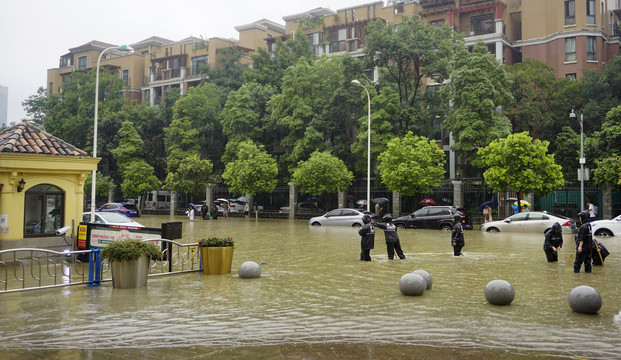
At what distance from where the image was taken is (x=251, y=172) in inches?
1805

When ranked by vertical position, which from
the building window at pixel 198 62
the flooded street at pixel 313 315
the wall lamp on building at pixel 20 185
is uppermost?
the building window at pixel 198 62

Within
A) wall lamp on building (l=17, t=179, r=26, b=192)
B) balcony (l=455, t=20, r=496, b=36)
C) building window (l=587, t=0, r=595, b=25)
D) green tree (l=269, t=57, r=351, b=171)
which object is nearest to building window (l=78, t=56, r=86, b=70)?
green tree (l=269, t=57, r=351, b=171)

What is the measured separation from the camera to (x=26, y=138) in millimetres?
18594

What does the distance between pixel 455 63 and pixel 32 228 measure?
30.9m

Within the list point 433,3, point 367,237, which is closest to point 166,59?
point 433,3

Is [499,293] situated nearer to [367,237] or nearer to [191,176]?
[367,237]

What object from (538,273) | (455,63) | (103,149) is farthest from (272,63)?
(538,273)

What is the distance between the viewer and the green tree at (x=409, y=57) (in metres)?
42.5

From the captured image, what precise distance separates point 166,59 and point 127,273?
222ft

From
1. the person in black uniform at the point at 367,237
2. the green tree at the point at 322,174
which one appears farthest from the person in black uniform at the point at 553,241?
the green tree at the point at 322,174

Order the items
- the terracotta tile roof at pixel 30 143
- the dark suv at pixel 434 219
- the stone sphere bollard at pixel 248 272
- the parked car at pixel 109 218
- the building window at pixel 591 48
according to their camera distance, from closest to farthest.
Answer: the stone sphere bollard at pixel 248 272 < the terracotta tile roof at pixel 30 143 < the parked car at pixel 109 218 < the dark suv at pixel 434 219 < the building window at pixel 591 48

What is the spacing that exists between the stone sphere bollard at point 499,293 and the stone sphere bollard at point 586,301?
1004 millimetres

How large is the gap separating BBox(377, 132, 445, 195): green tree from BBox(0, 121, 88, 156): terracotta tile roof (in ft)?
76.9

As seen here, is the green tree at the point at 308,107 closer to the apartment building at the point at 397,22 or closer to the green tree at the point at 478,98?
the apartment building at the point at 397,22
